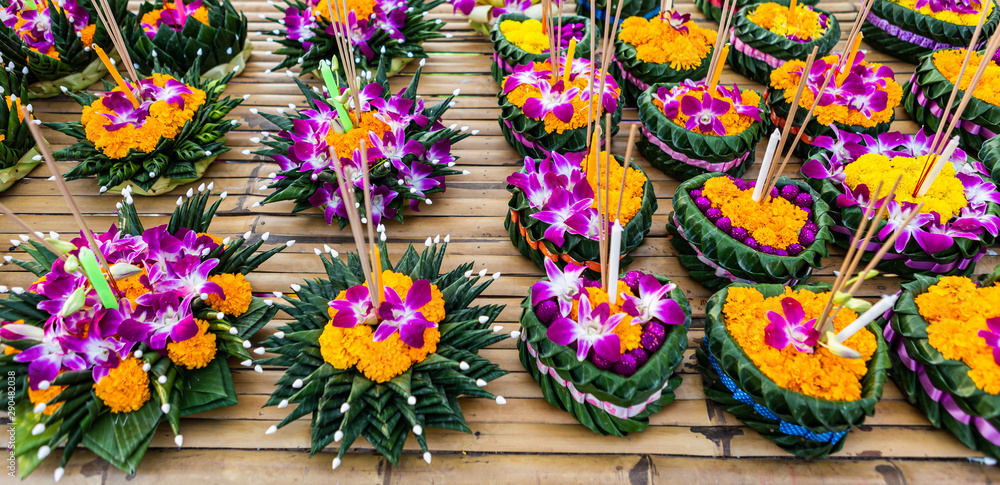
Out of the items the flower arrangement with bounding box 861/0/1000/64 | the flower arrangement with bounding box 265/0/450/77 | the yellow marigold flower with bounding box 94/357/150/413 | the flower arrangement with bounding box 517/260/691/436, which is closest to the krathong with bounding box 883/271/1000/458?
the flower arrangement with bounding box 517/260/691/436

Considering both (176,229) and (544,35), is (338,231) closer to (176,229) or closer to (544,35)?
(176,229)

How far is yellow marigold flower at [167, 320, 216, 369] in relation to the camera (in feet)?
4.65

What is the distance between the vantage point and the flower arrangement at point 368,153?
182 centimetres

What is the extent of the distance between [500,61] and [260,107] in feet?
3.49

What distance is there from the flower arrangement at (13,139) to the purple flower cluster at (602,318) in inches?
76.8

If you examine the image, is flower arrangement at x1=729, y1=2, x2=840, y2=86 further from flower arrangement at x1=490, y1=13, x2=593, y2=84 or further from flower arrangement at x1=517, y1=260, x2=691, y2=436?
flower arrangement at x1=517, y1=260, x2=691, y2=436

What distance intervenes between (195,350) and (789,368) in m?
1.46

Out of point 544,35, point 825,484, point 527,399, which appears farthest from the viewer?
point 544,35

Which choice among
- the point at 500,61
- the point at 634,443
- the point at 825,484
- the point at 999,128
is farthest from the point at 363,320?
the point at 999,128

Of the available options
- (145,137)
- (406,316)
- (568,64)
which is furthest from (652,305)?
(145,137)

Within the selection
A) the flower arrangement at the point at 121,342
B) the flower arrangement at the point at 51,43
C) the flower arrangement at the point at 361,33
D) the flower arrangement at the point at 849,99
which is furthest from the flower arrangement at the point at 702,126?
the flower arrangement at the point at 51,43

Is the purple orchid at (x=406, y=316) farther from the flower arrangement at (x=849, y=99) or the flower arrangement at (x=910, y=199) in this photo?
the flower arrangement at (x=849, y=99)

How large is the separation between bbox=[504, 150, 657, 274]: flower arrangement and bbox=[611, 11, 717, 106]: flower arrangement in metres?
0.63

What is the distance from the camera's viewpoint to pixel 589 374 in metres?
1.31
